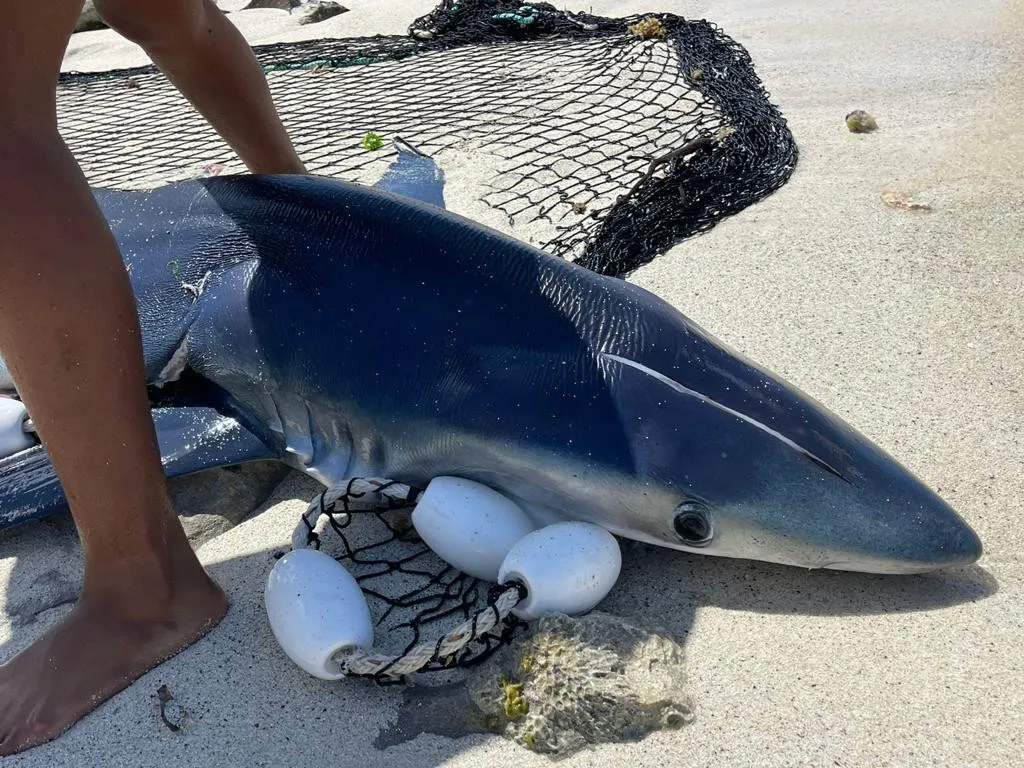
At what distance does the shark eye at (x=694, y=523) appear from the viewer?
6.50ft

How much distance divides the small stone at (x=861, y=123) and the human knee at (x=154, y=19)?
2.79 metres

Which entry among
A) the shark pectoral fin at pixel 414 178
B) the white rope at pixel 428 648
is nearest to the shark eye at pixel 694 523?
the white rope at pixel 428 648

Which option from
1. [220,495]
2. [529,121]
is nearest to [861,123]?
[529,121]

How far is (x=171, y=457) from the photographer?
2480 millimetres

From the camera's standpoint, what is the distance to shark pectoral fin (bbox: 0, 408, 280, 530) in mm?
2359

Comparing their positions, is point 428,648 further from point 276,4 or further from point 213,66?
point 276,4

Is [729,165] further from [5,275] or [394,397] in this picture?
[5,275]

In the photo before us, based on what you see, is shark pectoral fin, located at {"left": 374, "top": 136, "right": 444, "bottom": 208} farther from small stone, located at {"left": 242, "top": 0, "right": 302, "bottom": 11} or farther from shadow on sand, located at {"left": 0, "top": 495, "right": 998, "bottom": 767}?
small stone, located at {"left": 242, "top": 0, "right": 302, "bottom": 11}

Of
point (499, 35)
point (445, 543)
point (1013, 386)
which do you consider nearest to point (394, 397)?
point (445, 543)

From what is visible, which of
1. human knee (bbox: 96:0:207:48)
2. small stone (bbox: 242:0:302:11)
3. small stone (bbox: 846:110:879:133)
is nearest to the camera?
human knee (bbox: 96:0:207:48)

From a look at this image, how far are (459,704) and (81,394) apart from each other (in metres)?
0.87

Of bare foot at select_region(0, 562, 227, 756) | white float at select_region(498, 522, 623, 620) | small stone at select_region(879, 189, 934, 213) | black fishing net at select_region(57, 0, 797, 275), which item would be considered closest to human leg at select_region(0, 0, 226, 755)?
bare foot at select_region(0, 562, 227, 756)

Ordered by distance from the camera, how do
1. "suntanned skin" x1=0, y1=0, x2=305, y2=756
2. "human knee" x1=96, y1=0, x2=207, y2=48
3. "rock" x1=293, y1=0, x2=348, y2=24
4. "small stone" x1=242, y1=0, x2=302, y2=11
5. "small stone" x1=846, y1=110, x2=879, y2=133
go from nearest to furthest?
"suntanned skin" x1=0, y1=0, x2=305, y2=756 < "human knee" x1=96, y1=0, x2=207, y2=48 < "small stone" x1=846, y1=110, x2=879, y2=133 < "rock" x1=293, y1=0, x2=348, y2=24 < "small stone" x1=242, y1=0, x2=302, y2=11

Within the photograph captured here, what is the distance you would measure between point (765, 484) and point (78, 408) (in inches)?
50.0
